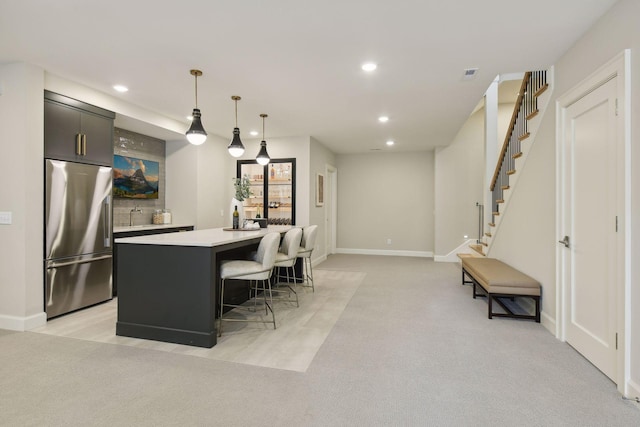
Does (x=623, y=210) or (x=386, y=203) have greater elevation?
(x=386, y=203)

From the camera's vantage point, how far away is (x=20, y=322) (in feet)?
10.4

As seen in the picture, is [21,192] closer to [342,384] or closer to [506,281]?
[342,384]

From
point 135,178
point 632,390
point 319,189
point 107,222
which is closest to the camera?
point 632,390

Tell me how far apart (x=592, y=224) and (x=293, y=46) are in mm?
2785

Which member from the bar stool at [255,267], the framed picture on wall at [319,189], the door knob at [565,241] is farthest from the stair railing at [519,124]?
the framed picture on wall at [319,189]

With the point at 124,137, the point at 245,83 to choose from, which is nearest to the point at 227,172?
the point at 124,137

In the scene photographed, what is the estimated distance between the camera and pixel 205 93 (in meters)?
3.95

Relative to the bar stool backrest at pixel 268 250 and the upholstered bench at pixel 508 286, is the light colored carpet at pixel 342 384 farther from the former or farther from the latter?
the bar stool backrest at pixel 268 250

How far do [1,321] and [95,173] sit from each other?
5.75 feet

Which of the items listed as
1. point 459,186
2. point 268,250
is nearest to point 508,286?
point 268,250

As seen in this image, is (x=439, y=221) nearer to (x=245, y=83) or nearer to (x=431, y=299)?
(x=431, y=299)

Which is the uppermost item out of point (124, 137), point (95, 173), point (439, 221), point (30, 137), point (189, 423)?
point (124, 137)

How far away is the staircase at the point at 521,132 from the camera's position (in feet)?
11.2

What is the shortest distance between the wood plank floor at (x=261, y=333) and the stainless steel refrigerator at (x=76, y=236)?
206 mm
